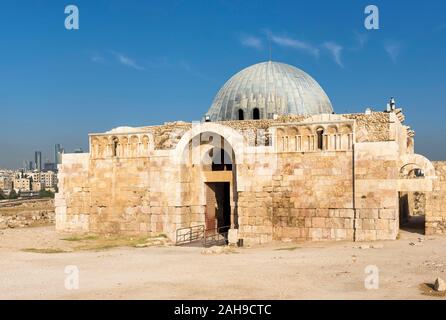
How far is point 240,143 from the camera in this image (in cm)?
1919

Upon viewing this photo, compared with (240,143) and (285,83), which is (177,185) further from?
(285,83)

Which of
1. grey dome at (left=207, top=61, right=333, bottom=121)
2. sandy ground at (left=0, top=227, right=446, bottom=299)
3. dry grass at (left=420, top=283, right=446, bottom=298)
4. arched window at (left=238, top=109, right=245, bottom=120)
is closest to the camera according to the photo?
dry grass at (left=420, top=283, right=446, bottom=298)

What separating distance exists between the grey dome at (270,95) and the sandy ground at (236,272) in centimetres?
920

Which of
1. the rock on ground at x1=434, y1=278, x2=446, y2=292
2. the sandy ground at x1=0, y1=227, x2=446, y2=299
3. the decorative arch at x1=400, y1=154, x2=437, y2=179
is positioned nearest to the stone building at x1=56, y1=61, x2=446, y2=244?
the decorative arch at x1=400, y1=154, x2=437, y2=179

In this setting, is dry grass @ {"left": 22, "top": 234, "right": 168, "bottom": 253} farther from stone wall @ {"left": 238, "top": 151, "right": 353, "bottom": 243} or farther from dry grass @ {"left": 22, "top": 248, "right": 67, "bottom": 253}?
stone wall @ {"left": 238, "top": 151, "right": 353, "bottom": 243}

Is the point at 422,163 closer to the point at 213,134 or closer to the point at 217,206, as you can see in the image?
the point at 213,134

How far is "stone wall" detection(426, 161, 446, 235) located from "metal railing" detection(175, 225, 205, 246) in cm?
900

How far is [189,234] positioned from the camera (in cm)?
2073

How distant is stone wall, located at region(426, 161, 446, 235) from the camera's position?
17.0 m

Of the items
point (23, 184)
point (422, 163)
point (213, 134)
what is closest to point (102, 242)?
point (213, 134)

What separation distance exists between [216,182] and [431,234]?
9.11 m

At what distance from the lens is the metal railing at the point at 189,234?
2028 cm

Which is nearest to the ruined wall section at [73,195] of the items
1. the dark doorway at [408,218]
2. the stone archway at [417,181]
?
the stone archway at [417,181]
